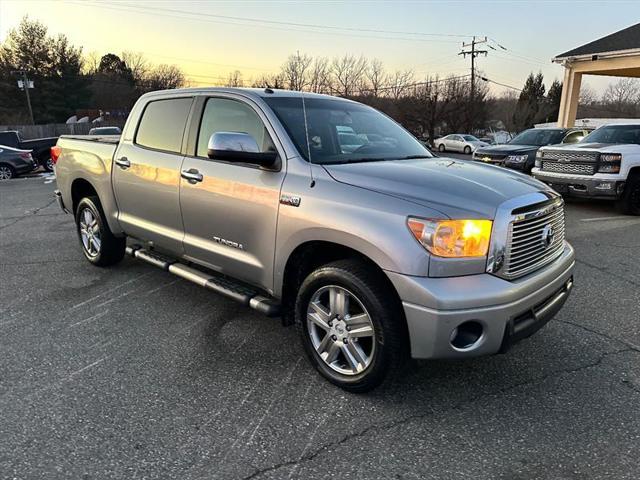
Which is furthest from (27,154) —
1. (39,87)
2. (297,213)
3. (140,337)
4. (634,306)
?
(39,87)

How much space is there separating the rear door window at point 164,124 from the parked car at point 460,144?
29869mm

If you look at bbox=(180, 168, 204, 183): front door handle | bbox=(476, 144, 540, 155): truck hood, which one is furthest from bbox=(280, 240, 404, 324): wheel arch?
bbox=(476, 144, 540, 155): truck hood

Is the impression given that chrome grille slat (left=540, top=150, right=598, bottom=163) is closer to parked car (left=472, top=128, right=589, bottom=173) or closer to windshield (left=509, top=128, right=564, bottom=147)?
parked car (left=472, top=128, right=589, bottom=173)

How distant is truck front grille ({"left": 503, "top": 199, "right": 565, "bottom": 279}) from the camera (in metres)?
2.74

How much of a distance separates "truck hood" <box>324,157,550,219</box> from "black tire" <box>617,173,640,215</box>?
670cm

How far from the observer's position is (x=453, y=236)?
261 centimetres

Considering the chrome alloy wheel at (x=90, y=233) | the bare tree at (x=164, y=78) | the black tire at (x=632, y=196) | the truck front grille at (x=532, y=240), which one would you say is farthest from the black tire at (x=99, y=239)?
the bare tree at (x=164, y=78)

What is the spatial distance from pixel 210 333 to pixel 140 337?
55 cm

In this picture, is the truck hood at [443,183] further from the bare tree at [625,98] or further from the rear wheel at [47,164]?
the bare tree at [625,98]

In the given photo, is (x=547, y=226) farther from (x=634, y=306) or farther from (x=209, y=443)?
(x=209, y=443)

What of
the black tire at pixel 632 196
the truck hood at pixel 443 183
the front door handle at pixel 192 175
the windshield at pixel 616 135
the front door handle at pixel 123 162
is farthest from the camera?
the windshield at pixel 616 135

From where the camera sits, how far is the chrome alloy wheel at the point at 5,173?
644 inches

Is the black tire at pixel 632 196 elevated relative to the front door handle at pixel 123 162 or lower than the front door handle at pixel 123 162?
lower

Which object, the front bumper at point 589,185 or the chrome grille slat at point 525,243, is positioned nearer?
the chrome grille slat at point 525,243
